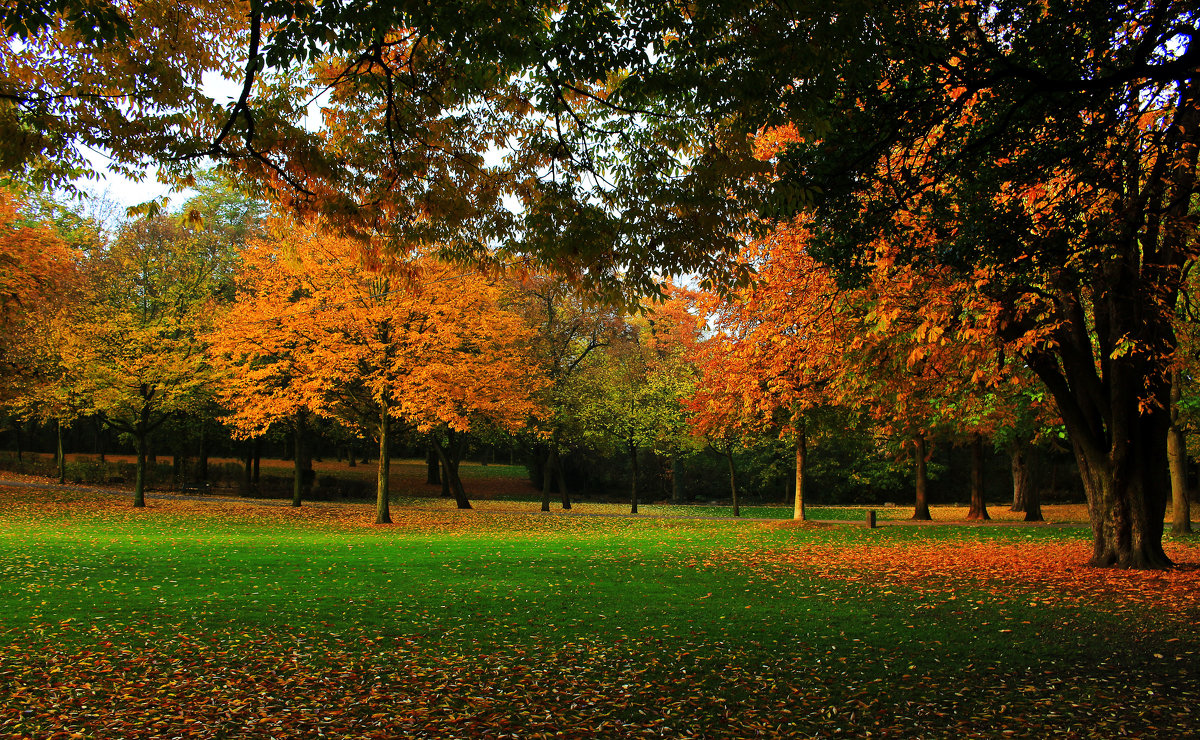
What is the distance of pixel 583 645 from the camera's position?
7570 millimetres

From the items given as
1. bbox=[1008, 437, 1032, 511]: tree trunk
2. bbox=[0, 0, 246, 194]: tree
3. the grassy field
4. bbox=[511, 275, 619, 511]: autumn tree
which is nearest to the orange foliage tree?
bbox=[511, 275, 619, 511]: autumn tree

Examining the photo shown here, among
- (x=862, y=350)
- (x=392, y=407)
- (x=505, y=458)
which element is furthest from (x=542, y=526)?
(x=505, y=458)

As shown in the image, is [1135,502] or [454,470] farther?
[454,470]

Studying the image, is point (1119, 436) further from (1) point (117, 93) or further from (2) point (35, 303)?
(2) point (35, 303)

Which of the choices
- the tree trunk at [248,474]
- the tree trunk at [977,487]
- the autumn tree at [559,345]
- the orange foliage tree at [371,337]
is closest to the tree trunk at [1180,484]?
the tree trunk at [977,487]

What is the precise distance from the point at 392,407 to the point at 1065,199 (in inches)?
746

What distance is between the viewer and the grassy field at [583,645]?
5.39 metres

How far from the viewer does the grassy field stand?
5.39 metres

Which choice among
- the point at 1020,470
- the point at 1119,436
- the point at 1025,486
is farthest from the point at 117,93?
the point at 1020,470

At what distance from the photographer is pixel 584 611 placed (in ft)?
30.8

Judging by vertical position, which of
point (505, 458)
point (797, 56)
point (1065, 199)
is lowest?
point (505, 458)

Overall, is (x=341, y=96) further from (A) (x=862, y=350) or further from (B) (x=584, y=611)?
(A) (x=862, y=350)

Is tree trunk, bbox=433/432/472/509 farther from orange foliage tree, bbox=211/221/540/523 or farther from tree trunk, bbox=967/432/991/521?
tree trunk, bbox=967/432/991/521

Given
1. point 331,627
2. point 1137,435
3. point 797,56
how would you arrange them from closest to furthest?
point 797,56
point 331,627
point 1137,435
